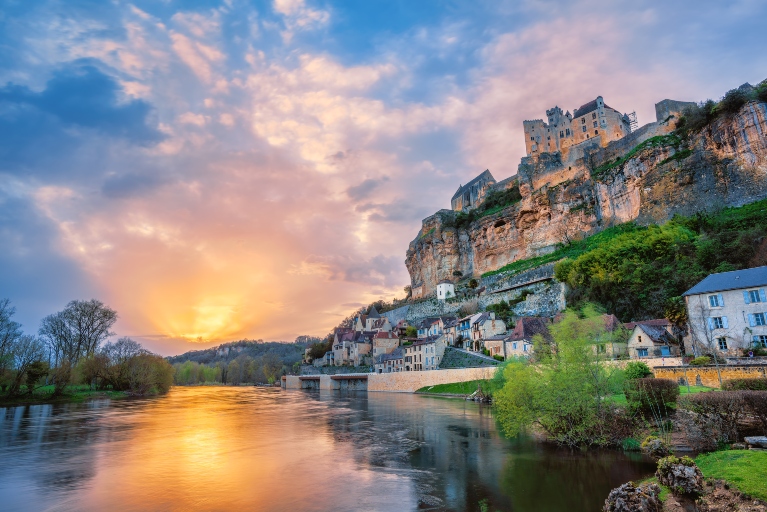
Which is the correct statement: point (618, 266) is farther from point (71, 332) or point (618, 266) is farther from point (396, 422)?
point (71, 332)

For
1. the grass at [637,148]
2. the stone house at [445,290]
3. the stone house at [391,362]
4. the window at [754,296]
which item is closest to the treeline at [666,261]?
the window at [754,296]

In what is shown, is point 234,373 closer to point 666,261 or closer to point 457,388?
point 457,388

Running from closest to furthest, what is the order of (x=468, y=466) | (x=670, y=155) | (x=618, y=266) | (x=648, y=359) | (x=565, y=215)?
1. (x=468, y=466)
2. (x=648, y=359)
3. (x=618, y=266)
4. (x=670, y=155)
5. (x=565, y=215)

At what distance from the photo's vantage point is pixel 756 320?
2503 centimetres

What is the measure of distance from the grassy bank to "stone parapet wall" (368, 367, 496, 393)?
3333 cm

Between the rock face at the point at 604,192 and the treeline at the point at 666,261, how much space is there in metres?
3.73

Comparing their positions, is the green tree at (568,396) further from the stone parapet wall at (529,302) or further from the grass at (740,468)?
the stone parapet wall at (529,302)

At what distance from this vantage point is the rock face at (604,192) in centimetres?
4172

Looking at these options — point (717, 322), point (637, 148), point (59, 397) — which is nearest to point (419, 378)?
point (717, 322)

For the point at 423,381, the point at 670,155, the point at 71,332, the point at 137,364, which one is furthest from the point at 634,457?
the point at 71,332

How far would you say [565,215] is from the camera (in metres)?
63.5

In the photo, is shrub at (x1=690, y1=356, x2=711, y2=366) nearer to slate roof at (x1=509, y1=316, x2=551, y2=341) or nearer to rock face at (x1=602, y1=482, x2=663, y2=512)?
rock face at (x1=602, y1=482, x2=663, y2=512)

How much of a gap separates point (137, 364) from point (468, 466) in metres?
55.1

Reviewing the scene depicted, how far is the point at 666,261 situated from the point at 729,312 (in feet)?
43.0
